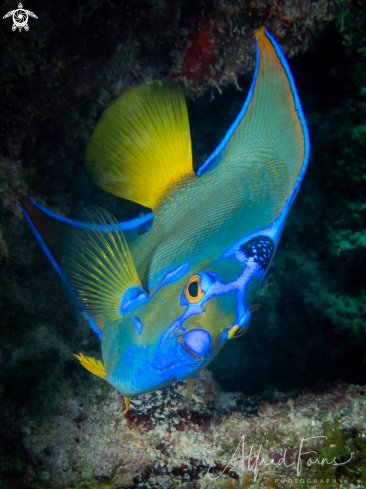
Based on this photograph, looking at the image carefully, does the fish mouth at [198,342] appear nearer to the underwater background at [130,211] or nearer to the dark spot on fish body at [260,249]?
the dark spot on fish body at [260,249]

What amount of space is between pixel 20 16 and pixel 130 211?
1.90 m

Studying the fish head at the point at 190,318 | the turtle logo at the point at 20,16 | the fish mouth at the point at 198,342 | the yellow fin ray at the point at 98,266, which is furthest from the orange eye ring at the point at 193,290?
the turtle logo at the point at 20,16

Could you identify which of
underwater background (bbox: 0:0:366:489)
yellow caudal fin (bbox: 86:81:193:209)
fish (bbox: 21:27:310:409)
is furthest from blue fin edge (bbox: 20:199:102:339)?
yellow caudal fin (bbox: 86:81:193:209)

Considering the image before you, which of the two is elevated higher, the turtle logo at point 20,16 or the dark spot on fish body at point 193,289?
the turtle logo at point 20,16

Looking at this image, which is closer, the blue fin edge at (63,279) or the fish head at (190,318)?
the fish head at (190,318)

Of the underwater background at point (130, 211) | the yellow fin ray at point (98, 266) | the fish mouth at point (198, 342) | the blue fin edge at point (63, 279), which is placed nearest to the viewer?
the fish mouth at point (198, 342)

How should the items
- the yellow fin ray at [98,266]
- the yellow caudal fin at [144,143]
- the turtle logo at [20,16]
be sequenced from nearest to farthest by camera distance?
the yellow fin ray at [98,266] < the turtle logo at [20,16] < the yellow caudal fin at [144,143]

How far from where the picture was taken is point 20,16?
1979 millimetres

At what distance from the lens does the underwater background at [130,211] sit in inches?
92.0

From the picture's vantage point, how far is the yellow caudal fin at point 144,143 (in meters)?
2.19

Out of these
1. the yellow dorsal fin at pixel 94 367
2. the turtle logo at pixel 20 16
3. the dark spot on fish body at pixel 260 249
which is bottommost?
the yellow dorsal fin at pixel 94 367

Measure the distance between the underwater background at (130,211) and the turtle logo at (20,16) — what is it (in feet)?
0.15

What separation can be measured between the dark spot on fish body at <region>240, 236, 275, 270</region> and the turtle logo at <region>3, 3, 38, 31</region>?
2.21 meters

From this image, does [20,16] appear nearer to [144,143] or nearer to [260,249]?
[144,143]
